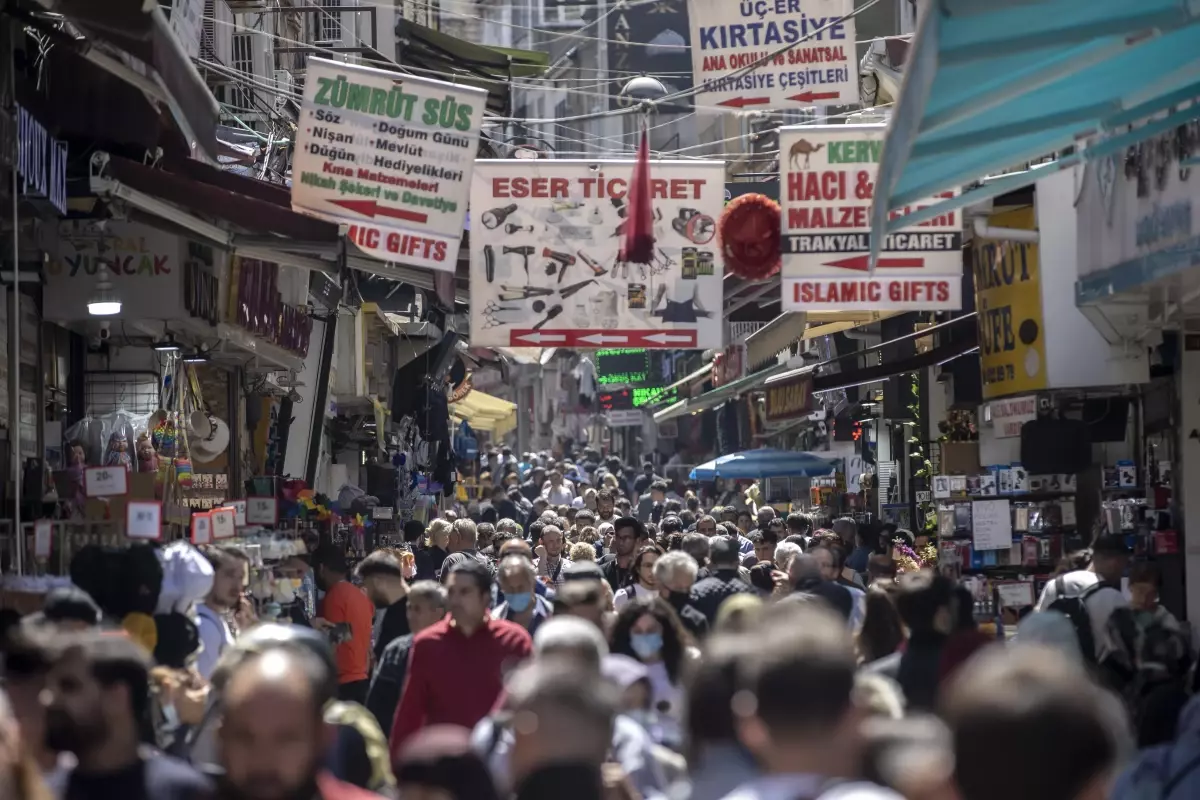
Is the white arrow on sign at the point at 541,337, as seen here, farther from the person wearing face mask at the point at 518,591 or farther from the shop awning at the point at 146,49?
the person wearing face mask at the point at 518,591

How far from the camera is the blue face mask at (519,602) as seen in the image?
388 inches

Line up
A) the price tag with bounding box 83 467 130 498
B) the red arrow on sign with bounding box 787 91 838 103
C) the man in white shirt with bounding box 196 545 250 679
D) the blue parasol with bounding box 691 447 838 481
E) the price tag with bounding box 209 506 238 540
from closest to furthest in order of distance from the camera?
the man in white shirt with bounding box 196 545 250 679
the price tag with bounding box 83 467 130 498
the price tag with bounding box 209 506 238 540
the red arrow on sign with bounding box 787 91 838 103
the blue parasol with bounding box 691 447 838 481

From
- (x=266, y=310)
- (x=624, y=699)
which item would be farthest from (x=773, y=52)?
(x=624, y=699)

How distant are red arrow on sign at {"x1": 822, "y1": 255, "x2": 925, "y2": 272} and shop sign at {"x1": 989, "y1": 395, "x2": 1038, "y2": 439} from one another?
224cm

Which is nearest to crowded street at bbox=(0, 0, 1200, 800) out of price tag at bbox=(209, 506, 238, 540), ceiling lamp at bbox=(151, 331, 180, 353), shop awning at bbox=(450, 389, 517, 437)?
price tag at bbox=(209, 506, 238, 540)

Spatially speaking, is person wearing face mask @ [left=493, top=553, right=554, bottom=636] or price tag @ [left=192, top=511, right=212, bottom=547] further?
price tag @ [left=192, top=511, right=212, bottom=547]

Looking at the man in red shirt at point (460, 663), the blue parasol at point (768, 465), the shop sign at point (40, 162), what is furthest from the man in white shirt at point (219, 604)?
the blue parasol at point (768, 465)

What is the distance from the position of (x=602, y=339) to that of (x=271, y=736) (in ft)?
35.8

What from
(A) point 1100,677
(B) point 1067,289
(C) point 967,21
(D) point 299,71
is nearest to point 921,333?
(B) point 1067,289

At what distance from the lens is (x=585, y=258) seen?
15.1 m

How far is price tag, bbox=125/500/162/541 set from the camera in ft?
32.4

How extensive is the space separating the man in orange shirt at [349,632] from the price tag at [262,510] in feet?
5.97

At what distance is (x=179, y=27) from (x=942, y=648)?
254 inches

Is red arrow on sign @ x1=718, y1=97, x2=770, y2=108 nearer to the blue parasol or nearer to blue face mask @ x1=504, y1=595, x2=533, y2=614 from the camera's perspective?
blue face mask @ x1=504, y1=595, x2=533, y2=614
